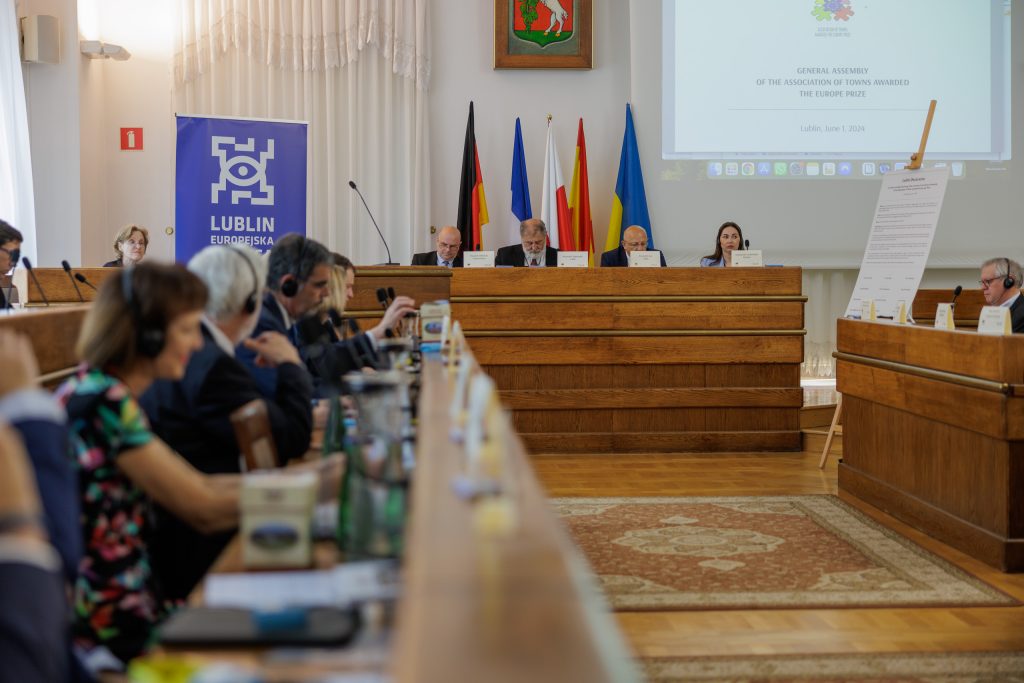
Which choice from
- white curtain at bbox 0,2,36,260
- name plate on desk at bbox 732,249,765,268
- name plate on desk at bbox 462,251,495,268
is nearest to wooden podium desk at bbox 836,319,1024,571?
name plate on desk at bbox 732,249,765,268

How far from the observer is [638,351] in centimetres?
690

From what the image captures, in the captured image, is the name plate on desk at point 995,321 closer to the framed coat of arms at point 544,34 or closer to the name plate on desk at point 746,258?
the name plate on desk at point 746,258

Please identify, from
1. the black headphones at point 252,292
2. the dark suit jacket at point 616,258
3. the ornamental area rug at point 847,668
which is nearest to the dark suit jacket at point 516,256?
the dark suit jacket at point 616,258

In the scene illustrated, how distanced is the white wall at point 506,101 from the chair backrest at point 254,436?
6.33 meters

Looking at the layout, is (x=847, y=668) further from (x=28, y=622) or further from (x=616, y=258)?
(x=616, y=258)

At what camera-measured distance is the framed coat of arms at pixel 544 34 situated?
841 cm

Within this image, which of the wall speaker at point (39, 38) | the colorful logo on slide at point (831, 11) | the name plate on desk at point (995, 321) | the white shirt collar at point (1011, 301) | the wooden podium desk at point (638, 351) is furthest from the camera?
the colorful logo on slide at point (831, 11)

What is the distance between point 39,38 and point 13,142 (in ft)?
2.75

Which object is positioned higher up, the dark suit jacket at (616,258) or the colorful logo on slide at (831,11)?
the colorful logo on slide at (831,11)

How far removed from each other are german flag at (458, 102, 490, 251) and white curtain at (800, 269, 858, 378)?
2597 mm

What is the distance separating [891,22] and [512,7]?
2.87 m

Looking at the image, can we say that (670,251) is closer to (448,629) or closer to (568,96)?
(568,96)

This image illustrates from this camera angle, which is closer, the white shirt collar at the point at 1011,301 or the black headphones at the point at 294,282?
the black headphones at the point at 294,282

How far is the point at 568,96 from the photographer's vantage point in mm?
8578
